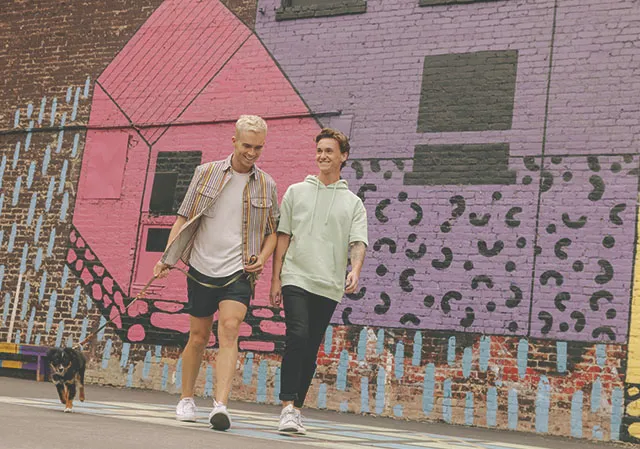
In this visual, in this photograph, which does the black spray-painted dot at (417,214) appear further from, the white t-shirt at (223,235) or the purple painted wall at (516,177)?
the white t-shirt at (223,235)

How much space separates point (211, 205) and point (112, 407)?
6.10ft

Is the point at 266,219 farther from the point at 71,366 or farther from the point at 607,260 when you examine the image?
the point at 607,260

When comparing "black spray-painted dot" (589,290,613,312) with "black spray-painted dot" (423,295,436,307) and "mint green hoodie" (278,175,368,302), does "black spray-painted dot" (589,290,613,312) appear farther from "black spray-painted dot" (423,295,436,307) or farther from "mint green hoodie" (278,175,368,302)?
"mint green hoodie" (278,175,368,302)

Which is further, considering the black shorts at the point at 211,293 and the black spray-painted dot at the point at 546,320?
the black spray-painted dot at the point at 546,320

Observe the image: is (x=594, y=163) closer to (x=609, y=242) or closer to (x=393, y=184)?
(x=609, y=242)

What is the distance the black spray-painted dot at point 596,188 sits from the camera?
338 inches

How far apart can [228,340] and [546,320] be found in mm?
4117

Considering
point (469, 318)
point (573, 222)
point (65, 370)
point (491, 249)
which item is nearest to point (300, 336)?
point (65, 370)

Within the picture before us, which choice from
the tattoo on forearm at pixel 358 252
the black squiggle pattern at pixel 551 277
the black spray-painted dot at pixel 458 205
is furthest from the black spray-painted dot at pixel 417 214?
the tattoo on forearm at pixel 358 252

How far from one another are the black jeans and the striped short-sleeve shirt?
37 cm

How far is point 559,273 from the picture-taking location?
8602mm

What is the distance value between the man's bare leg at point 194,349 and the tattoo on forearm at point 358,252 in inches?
36.0

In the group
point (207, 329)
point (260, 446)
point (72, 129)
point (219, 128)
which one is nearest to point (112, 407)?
point (207, 329)

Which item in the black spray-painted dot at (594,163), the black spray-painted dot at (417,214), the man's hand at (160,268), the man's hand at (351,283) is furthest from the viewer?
the black spray-painted dot at (417,214)
